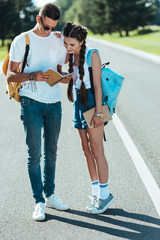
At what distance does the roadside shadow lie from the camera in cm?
364

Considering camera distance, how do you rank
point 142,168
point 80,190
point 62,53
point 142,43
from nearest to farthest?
point 62,53
point 80,190
point 142,168
point 142,43

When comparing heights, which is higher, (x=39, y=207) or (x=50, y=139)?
(x=50, y=139)

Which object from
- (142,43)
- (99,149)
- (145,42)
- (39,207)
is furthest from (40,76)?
(145,42)

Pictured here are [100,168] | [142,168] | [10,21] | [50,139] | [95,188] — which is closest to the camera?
[50,139]

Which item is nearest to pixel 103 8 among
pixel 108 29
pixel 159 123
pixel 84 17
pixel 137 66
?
pixel 108 29

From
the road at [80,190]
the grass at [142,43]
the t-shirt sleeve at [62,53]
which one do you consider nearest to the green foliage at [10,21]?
the grass at [142,43]

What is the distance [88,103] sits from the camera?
4023 millimetres

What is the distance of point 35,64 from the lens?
3.89 metres

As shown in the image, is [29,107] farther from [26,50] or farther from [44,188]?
[44,188]

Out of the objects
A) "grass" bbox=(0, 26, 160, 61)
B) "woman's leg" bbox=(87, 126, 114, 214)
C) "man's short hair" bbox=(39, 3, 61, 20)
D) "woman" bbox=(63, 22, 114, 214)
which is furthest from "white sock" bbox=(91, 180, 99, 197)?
"grass" bbox=(0, 26, 160, 61)

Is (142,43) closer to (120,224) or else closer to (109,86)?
(109,86)

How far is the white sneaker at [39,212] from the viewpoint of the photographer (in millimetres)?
3963

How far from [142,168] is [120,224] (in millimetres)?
1655

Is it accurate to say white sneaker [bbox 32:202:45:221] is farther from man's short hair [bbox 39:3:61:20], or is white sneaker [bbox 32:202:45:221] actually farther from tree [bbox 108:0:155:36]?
tree [bbox 108:0:155:36]
